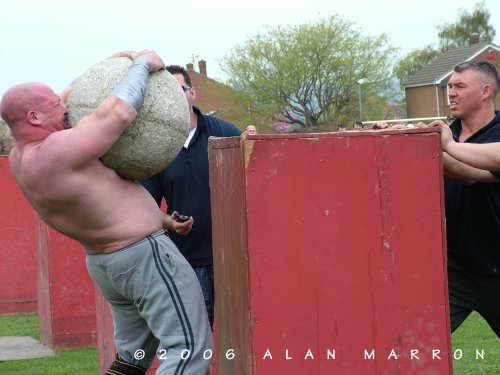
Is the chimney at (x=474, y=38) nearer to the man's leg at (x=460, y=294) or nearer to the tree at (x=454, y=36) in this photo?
the tree at (x=454, y=36)

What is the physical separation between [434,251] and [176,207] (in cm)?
221

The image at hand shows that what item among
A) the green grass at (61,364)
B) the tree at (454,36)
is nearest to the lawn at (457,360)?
the green grass at (61,364)

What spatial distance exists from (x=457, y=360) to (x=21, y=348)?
188 inches

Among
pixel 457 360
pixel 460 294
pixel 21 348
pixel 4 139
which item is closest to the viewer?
pixel 460 294

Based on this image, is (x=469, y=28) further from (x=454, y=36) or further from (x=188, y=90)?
(x=188, y=90)

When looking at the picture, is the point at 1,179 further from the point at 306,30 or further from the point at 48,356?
the point at 306,30

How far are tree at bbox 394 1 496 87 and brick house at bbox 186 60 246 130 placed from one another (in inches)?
602

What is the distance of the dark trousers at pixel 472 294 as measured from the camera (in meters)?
6.01

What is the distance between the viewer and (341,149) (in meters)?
4.62

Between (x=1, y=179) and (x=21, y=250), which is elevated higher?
(x=1, y=179)

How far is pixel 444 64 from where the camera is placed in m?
68.5

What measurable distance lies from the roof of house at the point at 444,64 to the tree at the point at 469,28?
24.0 ft

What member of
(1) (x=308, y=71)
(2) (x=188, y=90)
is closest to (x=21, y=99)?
(2) (x=188, y=90)

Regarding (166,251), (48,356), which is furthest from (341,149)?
(48,356)
